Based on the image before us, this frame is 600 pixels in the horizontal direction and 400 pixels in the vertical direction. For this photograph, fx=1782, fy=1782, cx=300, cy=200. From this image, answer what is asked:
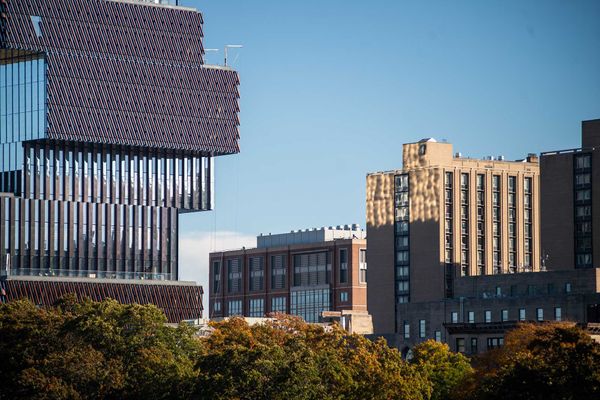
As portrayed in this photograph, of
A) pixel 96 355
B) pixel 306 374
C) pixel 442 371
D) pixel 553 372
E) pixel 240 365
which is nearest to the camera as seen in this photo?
pixel 553 372

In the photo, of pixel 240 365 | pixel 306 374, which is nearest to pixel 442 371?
pixel 306 374

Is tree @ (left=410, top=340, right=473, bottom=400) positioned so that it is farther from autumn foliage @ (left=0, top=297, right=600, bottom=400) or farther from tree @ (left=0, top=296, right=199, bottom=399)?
tree @ (left=0, top=296, right=199, bottom=399)

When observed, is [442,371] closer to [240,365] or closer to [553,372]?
[240,365]

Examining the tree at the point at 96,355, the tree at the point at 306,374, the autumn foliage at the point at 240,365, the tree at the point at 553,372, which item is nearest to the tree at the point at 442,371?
the autumn foliage at the point at 240,365

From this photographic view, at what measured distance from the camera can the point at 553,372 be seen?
461ft

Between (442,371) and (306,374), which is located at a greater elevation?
(306,374)

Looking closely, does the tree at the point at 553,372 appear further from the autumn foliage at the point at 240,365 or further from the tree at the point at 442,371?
the tree at the point at 442,371

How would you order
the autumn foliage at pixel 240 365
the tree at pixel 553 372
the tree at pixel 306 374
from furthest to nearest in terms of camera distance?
1. the tree at pixel 306 374
2. the autumn foliage at pixel 240 365
3. the tree at pixel 553 372

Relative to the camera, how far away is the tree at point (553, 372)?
5433 inches

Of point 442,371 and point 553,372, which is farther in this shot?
point 442,371

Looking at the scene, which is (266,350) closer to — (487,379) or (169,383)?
(169,383)

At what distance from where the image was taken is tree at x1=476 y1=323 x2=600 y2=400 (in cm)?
13800

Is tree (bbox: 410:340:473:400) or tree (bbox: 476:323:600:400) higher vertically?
tree (bbox: 476:323:600:400)

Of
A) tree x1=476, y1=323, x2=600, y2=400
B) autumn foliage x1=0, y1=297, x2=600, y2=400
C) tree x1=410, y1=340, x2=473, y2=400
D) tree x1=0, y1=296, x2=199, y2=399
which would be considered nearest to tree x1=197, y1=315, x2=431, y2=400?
autumn foliage x1=0, y1=297, x2=600, y2=400
